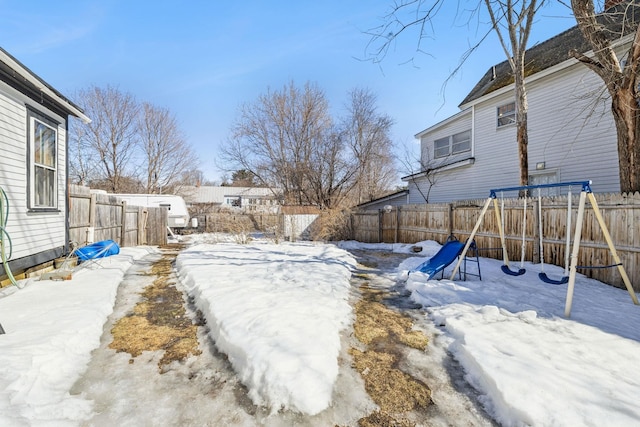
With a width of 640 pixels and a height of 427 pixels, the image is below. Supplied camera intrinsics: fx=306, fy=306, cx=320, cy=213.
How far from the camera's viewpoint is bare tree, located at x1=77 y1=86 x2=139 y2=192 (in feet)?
74.9

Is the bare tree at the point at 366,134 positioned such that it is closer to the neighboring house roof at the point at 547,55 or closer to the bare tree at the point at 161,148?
the neighboring house roof at the point at 547,55

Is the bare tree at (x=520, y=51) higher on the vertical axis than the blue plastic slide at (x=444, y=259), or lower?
higher

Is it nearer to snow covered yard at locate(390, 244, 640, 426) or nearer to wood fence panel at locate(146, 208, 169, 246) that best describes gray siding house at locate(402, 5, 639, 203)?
snow covered yard at locate(390, 244, 640, 426)

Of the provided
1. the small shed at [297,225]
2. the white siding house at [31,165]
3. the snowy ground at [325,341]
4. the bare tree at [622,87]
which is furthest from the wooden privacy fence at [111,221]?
the bare tree at [622,87]

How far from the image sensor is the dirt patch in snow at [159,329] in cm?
315

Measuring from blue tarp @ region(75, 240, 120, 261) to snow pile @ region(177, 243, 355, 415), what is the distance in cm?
203

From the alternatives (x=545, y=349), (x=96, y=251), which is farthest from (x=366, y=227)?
(x=545, y=349)

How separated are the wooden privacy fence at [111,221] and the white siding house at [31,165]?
106 centimetres

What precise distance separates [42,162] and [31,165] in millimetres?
571

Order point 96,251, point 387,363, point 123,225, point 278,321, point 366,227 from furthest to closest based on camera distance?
point 366,227, point 123,225, point 96,251, point 278,321, point 387,363

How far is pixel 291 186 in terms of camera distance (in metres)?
21.0

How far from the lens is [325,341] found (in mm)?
3070

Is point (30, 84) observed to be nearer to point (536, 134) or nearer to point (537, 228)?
point (537, 228)

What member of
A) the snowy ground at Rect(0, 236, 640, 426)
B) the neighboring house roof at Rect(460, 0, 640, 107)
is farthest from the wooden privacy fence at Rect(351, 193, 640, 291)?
the neighboring house roof at Rect(460, 0, 640, 107)
